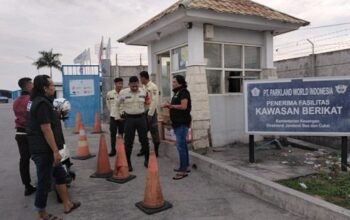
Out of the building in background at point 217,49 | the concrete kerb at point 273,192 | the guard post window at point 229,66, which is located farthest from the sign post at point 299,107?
the guard post window at point 229,66

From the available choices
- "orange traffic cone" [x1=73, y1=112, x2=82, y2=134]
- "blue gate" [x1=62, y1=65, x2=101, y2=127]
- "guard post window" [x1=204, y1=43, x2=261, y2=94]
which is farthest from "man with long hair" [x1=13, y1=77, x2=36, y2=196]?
"blue gate" [x1=62, y1=65, x2=101, y2=127]

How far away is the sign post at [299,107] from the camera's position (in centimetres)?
583

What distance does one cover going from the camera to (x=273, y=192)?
490cm

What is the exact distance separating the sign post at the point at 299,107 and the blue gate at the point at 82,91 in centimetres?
968

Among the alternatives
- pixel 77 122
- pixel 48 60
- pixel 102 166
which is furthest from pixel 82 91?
pixel 48 60

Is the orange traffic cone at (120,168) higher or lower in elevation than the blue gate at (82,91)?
lower

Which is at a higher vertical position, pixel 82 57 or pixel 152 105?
pixel 82 57

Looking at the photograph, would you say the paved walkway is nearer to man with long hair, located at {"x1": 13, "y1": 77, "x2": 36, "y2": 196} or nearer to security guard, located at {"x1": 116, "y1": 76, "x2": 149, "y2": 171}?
man with long hair, located at {"x1": 13, "y1": 77, "x2": 36, "y2": 196}

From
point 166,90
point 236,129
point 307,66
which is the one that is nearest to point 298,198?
point 236,129

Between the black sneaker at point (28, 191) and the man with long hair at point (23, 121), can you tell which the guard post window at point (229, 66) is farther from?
the black sneaker at point (28, 191)

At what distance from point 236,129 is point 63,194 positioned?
16.6 ft

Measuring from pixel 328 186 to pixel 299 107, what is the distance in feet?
5.18

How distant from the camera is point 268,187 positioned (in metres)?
5.00

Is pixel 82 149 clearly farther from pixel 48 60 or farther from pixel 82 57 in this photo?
pixel 48 60
